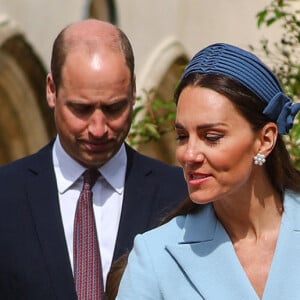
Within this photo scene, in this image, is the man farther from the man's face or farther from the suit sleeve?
the suit sleeve

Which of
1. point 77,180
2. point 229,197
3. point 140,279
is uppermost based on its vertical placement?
point 229,197

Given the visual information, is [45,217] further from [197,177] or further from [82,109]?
[197,177]

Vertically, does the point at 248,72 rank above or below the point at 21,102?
above

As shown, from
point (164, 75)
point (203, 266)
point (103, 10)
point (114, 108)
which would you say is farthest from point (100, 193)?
point (164, 75)

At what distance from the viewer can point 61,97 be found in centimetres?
416

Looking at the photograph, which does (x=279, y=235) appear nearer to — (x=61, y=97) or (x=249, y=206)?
(x=249, y=206)

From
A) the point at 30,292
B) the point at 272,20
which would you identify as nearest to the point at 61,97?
the point at 30,292

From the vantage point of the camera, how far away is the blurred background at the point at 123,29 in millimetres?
10438

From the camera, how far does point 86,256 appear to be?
4.05 meters

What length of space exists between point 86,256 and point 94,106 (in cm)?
48

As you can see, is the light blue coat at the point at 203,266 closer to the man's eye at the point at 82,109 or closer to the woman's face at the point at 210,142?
the woman's face at the point at 210,142

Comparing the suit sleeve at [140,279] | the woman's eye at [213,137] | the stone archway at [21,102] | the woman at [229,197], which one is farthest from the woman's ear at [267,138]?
the stone archway at [21,102]

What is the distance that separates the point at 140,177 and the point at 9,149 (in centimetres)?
694

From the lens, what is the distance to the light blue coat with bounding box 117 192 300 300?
118 inches
